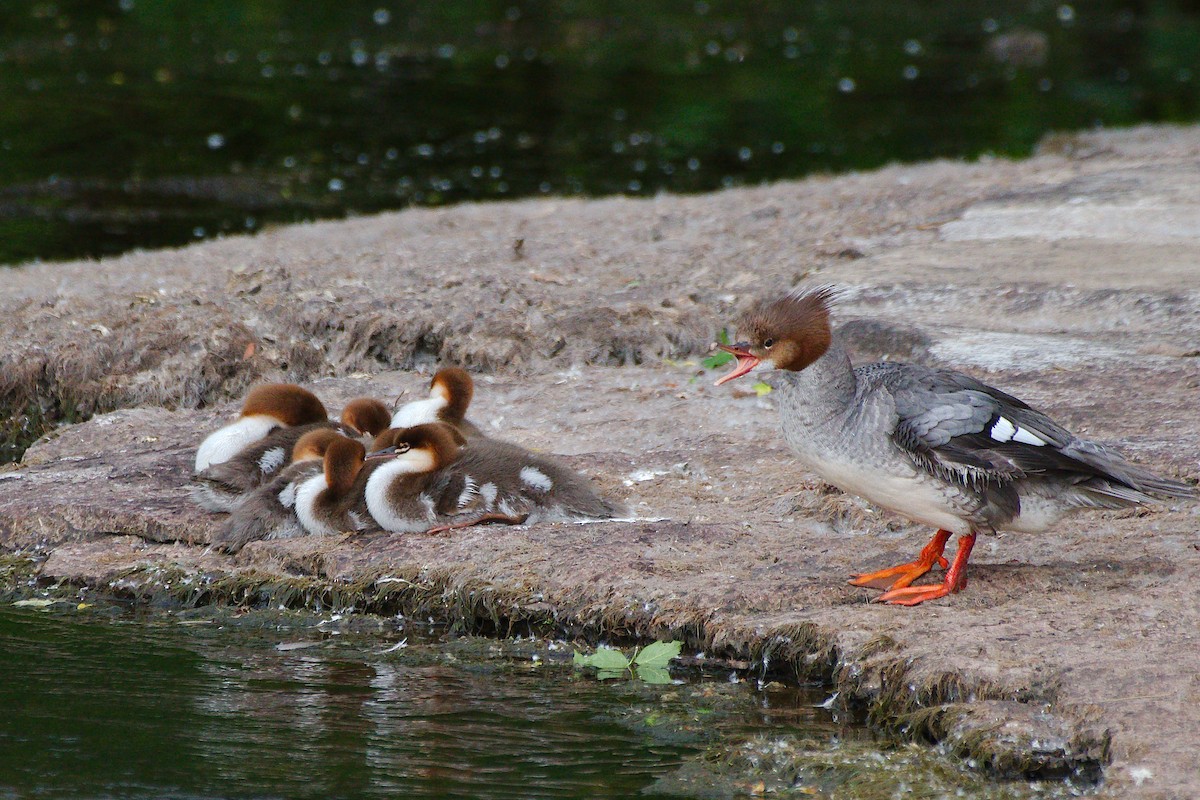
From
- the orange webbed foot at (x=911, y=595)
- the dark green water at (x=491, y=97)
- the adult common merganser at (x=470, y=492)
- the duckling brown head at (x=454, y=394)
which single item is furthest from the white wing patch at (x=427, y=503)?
the dark green water at (x=491, y=97)

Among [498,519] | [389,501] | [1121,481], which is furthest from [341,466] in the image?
[1121,481]

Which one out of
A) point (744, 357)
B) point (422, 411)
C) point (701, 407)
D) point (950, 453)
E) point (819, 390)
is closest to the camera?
point (950, 453)

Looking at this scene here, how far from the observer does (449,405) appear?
6305mm

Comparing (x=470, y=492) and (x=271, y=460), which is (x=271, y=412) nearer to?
(x=271, y=460)

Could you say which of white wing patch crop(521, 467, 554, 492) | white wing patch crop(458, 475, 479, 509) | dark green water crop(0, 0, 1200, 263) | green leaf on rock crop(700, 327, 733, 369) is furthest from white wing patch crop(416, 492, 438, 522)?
dark green water crop(0, 0, 1200, 263)

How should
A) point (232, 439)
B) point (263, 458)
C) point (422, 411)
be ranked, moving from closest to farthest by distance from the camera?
1. point (263, 458)
2. point (232, 439)
3. point (422, 411)

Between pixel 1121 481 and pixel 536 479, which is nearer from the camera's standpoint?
pixel 1121 481

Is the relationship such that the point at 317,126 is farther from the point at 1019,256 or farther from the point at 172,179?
the point at 1019,256

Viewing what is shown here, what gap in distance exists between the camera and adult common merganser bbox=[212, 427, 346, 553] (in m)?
5.46

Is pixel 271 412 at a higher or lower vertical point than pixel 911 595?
higher

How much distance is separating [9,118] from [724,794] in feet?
51.2

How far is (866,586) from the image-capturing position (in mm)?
4773

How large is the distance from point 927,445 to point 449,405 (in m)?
2.51

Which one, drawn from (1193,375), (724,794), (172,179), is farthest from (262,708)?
(172,179)
